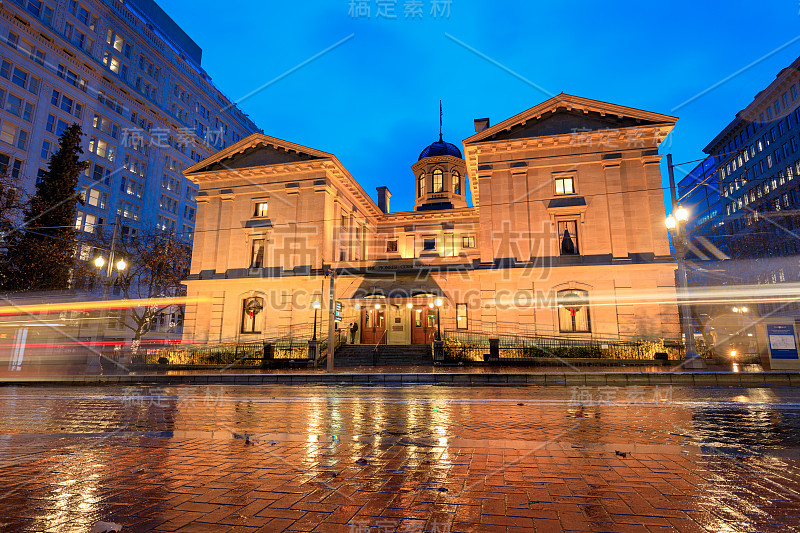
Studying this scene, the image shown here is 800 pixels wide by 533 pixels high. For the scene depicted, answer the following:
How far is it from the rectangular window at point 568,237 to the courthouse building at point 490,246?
7 cm

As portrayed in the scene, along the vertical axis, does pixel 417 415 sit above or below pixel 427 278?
below

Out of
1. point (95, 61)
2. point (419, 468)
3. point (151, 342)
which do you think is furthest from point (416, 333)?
point (95, 61)

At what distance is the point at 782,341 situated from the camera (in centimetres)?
1708

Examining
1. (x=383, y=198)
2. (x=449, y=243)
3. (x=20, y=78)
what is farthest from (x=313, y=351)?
(x=20, y=78)

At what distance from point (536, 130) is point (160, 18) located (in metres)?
61.2

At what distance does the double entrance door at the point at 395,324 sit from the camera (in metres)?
32.1

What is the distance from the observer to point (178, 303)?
123ft

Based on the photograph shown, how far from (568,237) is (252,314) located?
71.2 feet

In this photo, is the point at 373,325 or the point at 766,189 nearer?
the point at 373,325

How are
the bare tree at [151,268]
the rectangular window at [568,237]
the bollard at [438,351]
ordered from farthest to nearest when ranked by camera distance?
the bare tree at [151,268]
the rectangular window at [568,237]
the bollard at [438,351]

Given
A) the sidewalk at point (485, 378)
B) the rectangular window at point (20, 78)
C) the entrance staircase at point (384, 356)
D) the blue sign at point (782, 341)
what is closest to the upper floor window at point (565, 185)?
the entrance staircase at point (384, 356)

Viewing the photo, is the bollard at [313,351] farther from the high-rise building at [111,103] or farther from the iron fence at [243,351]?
the high-rise building at [111,103]

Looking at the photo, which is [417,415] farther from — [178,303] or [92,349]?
[178,303]

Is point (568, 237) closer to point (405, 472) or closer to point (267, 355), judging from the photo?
point (267, 355)
